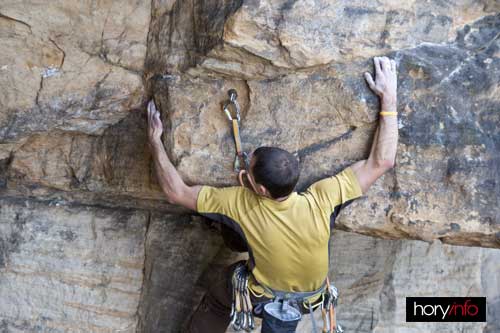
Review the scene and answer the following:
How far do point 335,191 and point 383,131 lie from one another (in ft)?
1.15

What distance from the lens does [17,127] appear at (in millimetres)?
3164

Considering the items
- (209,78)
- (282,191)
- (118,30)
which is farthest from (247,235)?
(118,30)

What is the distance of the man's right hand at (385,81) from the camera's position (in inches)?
112

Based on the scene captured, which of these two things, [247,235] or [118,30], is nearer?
[247,235]

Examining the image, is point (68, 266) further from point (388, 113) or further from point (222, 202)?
point (388, 113)

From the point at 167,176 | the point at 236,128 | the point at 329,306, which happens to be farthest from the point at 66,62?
the point at 329,306

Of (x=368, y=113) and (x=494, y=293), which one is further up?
(x=368, y=113)

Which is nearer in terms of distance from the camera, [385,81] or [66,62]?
[385,81]

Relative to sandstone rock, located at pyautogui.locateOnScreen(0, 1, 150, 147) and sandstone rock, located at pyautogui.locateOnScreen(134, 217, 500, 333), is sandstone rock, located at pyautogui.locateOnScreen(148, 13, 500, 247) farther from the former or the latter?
sandstone rock, located at pyautogui.locateOnScreen(134, 217, 500, 333)

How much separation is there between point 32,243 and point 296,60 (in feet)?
6.41

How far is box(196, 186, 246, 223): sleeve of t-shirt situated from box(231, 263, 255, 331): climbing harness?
1.10 ft

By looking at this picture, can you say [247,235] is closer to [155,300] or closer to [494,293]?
[155,300]

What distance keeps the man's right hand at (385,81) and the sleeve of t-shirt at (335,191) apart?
0.36 metres

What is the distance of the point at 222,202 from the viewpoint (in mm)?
2844
